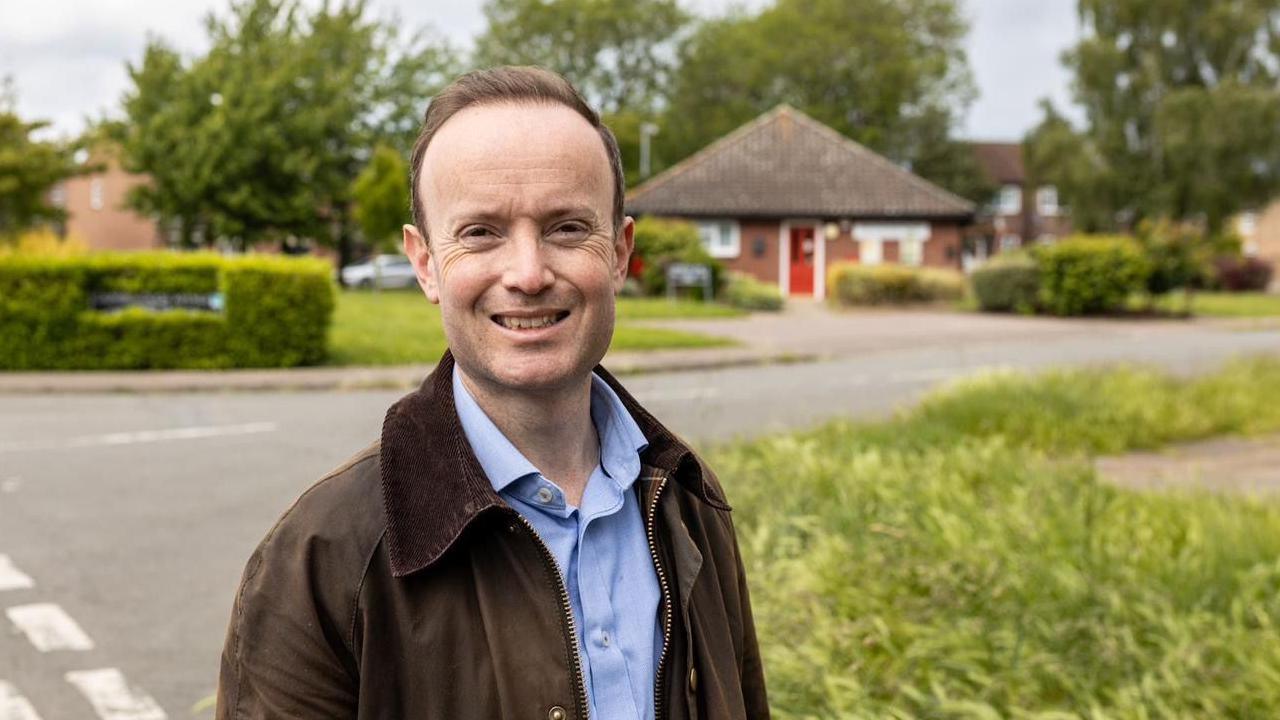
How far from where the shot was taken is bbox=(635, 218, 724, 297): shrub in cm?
3328

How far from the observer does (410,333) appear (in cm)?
2164

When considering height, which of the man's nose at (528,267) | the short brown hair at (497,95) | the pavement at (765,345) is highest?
the short brown hair at (497,95)

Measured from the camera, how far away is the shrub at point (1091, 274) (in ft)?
99.6

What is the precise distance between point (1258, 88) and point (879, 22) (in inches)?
711

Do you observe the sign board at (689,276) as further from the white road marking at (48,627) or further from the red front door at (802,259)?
the white road marking at (48,627)

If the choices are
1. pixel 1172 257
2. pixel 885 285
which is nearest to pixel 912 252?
pixel 885 285

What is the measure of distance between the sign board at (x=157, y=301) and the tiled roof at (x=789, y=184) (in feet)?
80.4

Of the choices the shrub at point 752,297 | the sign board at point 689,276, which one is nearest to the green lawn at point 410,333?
the sign board at point 689,276

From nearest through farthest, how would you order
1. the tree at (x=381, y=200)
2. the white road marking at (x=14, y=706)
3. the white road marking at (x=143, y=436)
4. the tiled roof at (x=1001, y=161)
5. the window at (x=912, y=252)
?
the white road marking at (x=14, y=706) → the white road marking at (x=143, y=436) → the tree at (x=381, y=200) → the window at (x=912, y=252) → the tiled roof at (x=1001, y=161)

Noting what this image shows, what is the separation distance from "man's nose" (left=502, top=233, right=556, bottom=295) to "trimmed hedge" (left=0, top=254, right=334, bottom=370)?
16702 mm

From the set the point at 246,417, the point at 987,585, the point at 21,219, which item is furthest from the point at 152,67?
the point at 987,585

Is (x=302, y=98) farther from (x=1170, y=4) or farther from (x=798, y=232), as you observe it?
(x=1170, y=4)

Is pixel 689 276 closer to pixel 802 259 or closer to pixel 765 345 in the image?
pixel 765 345

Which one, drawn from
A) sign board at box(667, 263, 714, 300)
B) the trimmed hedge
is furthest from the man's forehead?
sign board at box(667, 263, 714, 300)
